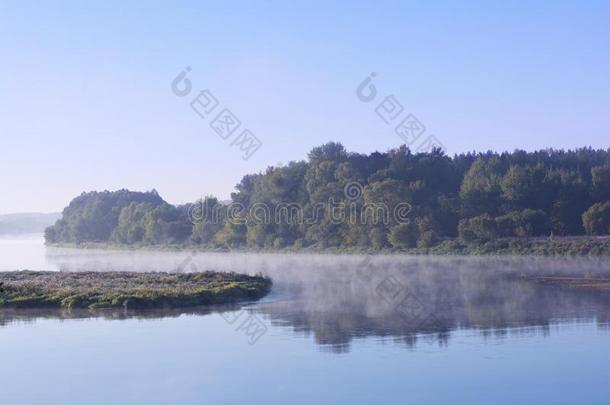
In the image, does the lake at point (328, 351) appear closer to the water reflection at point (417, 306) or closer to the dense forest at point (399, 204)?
the water reflection at point (417, 306)

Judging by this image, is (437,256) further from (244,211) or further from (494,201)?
(244,211)

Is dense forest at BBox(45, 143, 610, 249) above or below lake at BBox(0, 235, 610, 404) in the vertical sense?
above

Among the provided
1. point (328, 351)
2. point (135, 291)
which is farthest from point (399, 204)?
point (328, 351)

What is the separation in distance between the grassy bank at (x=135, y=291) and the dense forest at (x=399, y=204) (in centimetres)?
2877

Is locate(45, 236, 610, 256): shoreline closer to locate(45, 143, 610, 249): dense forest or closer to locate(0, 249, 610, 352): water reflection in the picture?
locate(45, 143, 610, 249): dense forest

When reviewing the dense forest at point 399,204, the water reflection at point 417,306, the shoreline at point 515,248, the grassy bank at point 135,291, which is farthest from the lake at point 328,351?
the dense forest at point 399,204

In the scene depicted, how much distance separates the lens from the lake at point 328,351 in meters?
14.6

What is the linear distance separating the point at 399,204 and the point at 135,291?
37.8 m

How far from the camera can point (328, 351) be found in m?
18.3

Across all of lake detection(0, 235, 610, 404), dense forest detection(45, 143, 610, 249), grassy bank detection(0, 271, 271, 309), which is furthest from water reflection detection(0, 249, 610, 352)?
dense forest detection(45, 143, 610, 249)

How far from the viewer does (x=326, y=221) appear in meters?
70.7

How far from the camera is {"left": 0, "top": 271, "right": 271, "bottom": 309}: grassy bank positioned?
28062mm

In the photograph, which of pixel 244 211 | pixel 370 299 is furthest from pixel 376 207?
pixel 370 299

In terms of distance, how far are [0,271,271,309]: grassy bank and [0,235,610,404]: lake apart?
1321 millimetres
